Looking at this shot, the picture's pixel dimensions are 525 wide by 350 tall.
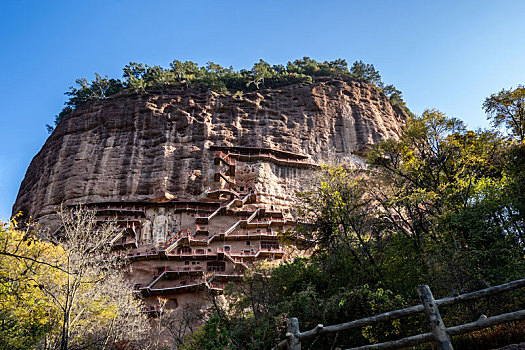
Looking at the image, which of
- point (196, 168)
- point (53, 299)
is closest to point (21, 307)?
point (53, 299)

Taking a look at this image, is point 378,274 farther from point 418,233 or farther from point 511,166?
point 511,166

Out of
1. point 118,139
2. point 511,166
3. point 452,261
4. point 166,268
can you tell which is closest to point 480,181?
point 511,166

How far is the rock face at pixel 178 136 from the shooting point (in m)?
34.8

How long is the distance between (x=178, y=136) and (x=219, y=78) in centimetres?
1308

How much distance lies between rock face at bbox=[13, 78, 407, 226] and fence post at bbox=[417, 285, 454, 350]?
29522 mm

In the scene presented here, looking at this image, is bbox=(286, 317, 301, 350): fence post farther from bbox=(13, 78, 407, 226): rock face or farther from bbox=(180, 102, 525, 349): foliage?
bbox=(13, 78, 407, 226): rock face

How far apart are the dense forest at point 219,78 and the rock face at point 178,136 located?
2255 mm

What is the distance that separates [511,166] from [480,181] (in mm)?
1901

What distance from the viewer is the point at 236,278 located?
89.5 feet

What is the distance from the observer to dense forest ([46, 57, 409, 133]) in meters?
45.4

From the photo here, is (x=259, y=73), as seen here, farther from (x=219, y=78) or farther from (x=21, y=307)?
(x=21, y=307)

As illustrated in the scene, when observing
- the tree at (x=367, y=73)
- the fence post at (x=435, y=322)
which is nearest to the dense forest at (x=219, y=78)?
the tree at (x=367, y=73)

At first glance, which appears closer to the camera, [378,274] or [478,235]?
[478,235]

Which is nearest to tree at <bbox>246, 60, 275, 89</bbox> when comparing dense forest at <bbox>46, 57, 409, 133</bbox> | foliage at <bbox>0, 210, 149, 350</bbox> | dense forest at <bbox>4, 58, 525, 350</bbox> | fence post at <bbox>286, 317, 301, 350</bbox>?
dense forest at <bbox>46, 57, 409, 133</bbox>
